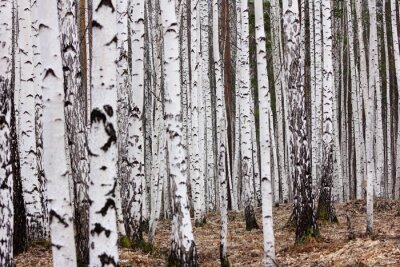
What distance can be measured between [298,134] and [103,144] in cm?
543

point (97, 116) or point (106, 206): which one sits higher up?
point (97, 116)

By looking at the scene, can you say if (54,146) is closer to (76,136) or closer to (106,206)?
(106,206)

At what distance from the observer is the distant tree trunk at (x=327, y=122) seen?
10.2m

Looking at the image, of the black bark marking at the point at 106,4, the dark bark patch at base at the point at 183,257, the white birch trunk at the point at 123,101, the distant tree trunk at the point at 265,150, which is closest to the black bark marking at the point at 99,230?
the black bark marking at the point at 106,4

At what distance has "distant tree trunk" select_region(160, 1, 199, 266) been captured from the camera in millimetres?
6672

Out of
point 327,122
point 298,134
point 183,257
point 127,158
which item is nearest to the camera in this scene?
point 183,257

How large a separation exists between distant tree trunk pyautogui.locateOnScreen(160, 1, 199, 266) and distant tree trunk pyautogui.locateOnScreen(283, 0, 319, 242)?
2630 mm

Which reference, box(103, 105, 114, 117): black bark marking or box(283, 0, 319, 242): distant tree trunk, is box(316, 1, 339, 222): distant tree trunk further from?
box(103, 105, 114, 117): black bark marking

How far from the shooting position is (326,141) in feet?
34.9

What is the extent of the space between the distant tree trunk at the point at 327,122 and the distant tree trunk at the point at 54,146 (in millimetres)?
6816

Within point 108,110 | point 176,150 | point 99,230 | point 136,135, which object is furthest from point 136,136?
point 99,230

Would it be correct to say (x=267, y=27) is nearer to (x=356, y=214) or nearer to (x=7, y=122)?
(x=356, y=214)

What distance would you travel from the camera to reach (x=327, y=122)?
1034 cm

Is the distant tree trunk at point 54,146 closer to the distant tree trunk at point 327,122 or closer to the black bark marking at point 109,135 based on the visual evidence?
the black bark marking at point 109,135
